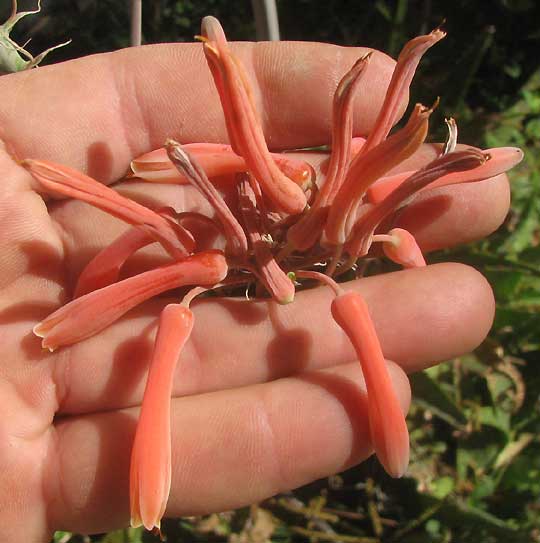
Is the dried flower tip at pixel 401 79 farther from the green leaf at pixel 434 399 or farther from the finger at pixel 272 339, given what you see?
the green leaf at pixel 434 399

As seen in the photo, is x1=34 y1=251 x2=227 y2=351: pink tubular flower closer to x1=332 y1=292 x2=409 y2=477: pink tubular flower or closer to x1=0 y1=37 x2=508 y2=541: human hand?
x1=0 y1=37 x2=508 y2=541: human hand

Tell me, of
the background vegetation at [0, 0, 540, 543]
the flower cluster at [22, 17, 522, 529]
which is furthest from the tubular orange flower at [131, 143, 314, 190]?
the background vegetation at [0, 0, 540, 543]

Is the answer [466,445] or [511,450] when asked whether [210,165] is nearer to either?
[466,445]

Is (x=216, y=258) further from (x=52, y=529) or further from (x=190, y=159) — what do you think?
(x=52, y=529)

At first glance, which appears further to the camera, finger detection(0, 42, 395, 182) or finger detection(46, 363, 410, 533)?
finger detection(0, 42, 395, 182)

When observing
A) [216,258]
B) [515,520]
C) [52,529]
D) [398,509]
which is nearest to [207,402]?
[216,258]

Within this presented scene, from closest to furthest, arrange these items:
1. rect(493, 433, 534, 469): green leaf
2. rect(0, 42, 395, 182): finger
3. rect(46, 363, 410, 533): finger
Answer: rect(46, 363, 410, 533): finger → rect(0, 42, 395, 182): finger → rect(493, 433, 534, 469): green leaf

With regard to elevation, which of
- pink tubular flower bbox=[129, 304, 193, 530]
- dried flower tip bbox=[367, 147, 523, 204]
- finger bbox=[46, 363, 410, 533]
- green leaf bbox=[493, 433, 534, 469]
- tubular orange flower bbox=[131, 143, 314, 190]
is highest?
dried flower tip bbox=[367, 147, 523, 204]

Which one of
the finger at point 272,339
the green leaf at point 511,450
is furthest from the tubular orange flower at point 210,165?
the green leaf at point 511,450
